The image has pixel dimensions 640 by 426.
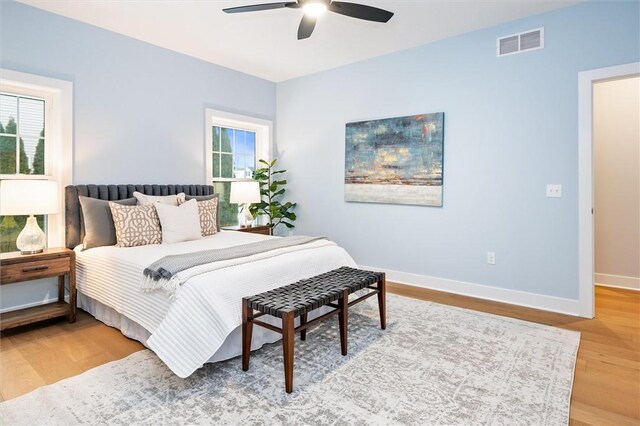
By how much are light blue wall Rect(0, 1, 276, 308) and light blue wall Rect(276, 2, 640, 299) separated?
172 centimetres

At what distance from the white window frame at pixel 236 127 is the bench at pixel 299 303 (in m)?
2.59

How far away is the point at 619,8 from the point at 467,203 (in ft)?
6.59

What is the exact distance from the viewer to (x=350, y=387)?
2.04 m

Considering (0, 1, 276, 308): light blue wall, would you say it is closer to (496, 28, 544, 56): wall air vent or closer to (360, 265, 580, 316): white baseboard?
(360, 265, 580, 316): white baseboard

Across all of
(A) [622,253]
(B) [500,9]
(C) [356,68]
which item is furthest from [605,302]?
(C) [356,68]

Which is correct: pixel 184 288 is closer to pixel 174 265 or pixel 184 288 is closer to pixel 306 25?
pixel 174 265

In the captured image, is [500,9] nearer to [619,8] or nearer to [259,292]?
[619,8]

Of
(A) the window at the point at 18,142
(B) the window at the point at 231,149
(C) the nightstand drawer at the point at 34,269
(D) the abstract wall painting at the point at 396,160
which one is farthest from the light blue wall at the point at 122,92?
(D) the abstract wall painting at the point at 396,160

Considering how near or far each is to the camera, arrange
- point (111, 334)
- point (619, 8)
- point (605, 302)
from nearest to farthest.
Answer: point (111, 334), point (619, 8), point (605, 302)

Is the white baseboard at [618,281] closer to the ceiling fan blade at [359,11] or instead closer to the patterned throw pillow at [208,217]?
the ceiling fan blade at [359,11]

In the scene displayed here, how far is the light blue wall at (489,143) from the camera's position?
324 centimetres

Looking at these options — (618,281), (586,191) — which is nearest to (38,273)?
(586,191)

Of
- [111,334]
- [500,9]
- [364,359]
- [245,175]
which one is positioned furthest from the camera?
[245,175]

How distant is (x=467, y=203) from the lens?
3842 mm
